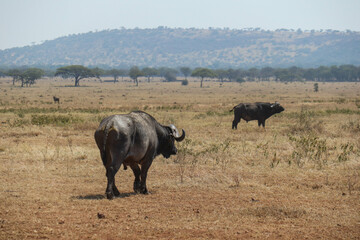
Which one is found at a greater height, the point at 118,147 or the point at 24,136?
the point at 118,147

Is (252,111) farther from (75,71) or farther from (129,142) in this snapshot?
(75,71)

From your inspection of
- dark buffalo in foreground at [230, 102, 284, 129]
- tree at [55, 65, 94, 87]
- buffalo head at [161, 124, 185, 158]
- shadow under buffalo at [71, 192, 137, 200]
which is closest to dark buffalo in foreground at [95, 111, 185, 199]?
buffalo head at [161, 124, 185, 158]

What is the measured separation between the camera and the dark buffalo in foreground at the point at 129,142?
9703mm

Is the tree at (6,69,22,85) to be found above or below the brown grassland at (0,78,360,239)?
above

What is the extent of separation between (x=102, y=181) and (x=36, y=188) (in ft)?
5.75

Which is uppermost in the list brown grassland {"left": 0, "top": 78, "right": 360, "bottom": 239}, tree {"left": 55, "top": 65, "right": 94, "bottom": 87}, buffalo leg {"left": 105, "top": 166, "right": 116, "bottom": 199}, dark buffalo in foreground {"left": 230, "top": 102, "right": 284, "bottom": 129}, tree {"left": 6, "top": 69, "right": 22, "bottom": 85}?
tree {"left": 55, "top": 65, "right": 94, "bottom": 87}

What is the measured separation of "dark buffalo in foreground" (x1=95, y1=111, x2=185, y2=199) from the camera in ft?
31.8

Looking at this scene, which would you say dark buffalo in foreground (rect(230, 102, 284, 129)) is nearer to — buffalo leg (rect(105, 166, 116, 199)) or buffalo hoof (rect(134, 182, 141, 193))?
buffalo hoof (rect(134, 182, 141, 193))

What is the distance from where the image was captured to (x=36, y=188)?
1070cm

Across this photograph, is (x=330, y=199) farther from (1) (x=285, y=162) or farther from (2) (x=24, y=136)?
(2) (x=24, y=136)

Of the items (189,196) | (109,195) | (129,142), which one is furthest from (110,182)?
(189,196)

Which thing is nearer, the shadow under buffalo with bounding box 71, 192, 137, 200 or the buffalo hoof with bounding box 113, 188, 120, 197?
the shadow under buffalo with bounding box 71, 192, 137, 200

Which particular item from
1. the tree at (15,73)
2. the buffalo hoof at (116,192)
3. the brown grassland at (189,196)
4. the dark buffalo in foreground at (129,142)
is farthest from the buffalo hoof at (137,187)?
the tree at (15,73)

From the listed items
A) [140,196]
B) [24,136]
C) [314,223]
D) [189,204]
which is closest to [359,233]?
[314,223]
